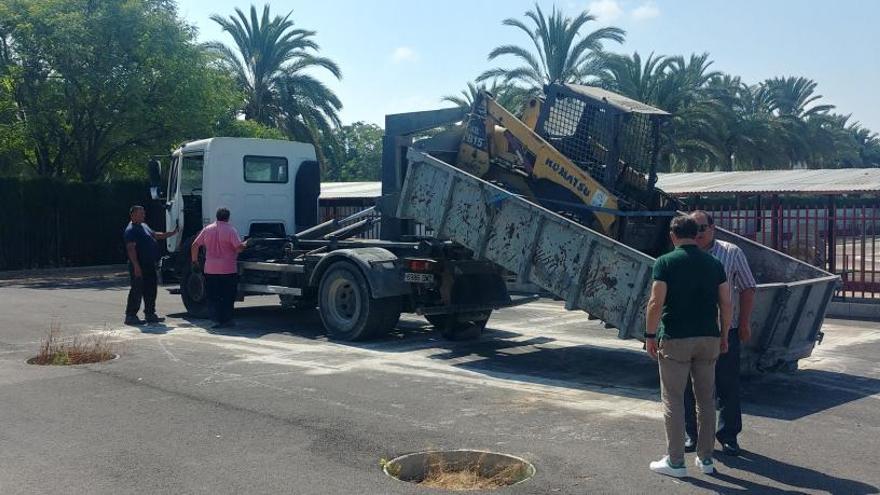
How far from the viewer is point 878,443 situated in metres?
6.86

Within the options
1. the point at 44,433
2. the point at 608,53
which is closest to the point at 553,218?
the point at 44,433

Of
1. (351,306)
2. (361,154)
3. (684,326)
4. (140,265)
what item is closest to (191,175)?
(140,265)

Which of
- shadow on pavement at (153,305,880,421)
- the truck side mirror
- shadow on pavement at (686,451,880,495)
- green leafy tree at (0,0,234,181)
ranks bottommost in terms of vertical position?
shadow on pavement at (686,451,880,495)

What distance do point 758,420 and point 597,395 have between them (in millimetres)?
1530

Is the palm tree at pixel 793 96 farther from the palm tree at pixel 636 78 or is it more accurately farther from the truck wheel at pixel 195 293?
the truck wheel at pixel 195 293

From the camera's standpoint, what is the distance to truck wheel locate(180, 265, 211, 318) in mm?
13898

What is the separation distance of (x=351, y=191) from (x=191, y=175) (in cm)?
1317

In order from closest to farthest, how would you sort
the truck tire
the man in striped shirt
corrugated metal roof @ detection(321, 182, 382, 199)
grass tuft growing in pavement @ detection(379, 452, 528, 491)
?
1. grass tuft growing in pavement @ detection(379, 452, 528, 491)
2. the man in striped shirt
3. the truck tire
4. corrugated metal roof @ detection(321, 182, 382, 199)

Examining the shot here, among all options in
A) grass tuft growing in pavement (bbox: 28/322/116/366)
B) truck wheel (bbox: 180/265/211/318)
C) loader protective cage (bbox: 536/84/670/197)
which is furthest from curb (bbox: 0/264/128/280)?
loader protective cage (bbox: 536/84/670/197)

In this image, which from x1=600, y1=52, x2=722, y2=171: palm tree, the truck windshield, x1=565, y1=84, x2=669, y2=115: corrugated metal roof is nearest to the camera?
x1=565, y1=84, x2=669, y2=115: corrugated metal roof

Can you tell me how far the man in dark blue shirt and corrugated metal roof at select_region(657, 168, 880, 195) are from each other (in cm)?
1095

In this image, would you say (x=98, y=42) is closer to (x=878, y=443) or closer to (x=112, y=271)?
(x=112, y=271)

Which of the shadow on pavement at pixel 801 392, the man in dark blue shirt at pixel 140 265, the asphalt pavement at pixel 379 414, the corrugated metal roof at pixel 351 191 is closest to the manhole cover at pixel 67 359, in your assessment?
the asphalt pavement at pixel 379 414

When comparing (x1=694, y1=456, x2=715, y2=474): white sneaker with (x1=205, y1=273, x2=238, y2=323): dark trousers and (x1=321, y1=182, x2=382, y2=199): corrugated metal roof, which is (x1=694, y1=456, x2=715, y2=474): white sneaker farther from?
(x1=321, y1=182, x2=382, y2=199): corrugated metal roof
